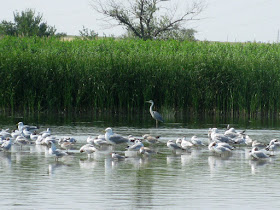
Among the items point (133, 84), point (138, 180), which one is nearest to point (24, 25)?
point (133, 84)

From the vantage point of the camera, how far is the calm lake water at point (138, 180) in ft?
32.6

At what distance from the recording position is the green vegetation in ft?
98.9

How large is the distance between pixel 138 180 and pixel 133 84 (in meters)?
19.0

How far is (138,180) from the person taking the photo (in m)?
12.1

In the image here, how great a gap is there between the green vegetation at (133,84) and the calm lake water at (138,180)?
39.7 ft

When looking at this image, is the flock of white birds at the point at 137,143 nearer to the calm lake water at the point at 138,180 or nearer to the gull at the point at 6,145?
the gull at the point at 6,145

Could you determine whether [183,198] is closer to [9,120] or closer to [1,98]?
[9,120]

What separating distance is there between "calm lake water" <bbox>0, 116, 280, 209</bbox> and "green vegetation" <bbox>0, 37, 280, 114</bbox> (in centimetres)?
1209

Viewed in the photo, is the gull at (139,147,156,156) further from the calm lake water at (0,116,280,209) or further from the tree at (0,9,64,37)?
the tree at (0,9,64,37)

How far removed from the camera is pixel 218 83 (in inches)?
1233

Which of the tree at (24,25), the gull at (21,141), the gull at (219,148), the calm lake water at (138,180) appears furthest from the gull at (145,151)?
the tree at (24,25)

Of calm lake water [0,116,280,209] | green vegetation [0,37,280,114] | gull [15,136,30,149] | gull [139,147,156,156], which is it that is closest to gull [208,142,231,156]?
calm lake water [0,116,280,209]

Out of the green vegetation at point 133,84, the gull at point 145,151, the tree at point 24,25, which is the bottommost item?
the gull at point 145,151

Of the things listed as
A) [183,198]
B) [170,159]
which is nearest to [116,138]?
[170,159]
